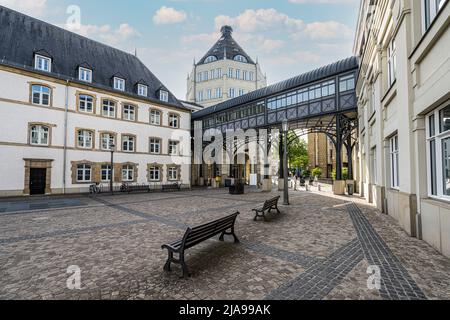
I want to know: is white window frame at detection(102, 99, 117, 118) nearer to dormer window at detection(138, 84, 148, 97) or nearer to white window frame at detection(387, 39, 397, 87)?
dormer window at detection(138, 84, 148, 97)

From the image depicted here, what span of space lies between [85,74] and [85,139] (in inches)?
250

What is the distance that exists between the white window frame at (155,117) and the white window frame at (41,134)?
9587 millimetres

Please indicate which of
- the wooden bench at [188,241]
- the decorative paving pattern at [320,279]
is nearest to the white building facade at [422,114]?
the decorative paving pattern at [320,279]

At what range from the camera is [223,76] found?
43500 mm

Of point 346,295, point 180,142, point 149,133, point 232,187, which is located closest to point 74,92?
point 149,133

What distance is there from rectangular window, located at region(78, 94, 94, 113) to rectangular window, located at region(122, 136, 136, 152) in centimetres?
394

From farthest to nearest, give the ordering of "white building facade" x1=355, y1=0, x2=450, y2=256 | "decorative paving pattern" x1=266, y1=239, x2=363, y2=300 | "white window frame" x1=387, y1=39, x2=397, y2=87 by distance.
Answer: "white window frame" x1=387, y1=39, x2=397, y2=87 < "white building facade" x1=355, y1=0, x2=450, y2=256 < "decorative paving pattern" x1=266, y1=239, x2=363, y2=300

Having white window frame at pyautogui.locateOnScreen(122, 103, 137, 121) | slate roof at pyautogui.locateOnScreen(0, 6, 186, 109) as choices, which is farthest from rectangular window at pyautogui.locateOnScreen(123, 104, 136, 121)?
slate roof at pyautogui.locateOnScreen(0, 6, 186, 109)

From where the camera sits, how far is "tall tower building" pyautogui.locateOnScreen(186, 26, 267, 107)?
144ft

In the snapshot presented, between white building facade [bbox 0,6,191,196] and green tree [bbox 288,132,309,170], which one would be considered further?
green tree [bbox 288,132,309,170]

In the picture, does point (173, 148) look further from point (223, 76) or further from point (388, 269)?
point (388, 269)

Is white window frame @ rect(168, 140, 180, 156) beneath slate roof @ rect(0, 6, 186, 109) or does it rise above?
beneath

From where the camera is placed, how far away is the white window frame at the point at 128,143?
23156mm
